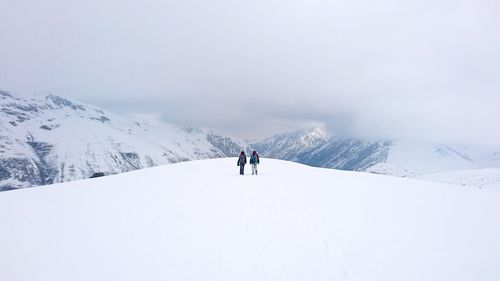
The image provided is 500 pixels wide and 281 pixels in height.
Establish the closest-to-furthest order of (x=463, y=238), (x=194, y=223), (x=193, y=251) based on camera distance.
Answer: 1. (x=193, y=251)
2. (x=463, y=238)
3. (x=194, y=223)

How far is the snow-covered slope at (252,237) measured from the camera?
916 cm

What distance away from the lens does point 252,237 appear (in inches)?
461

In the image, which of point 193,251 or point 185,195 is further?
point 185,195

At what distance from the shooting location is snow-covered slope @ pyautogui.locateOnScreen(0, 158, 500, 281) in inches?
360

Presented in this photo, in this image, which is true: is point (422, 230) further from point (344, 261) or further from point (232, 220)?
point (232, 220)

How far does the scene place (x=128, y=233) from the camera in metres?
12.5

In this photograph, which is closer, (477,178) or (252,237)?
(252,237)

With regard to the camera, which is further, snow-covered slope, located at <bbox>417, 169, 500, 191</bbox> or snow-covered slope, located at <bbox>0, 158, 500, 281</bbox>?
snow-covered slope, located at <bbox>417, 169, 500, 191</bbox>

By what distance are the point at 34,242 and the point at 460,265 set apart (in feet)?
49.1

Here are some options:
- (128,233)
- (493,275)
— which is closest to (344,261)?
(493,275)

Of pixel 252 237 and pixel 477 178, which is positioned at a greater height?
pixel 252 237

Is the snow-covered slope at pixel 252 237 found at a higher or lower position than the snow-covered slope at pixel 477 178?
higher

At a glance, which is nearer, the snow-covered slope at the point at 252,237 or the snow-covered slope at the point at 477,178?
the snow-covered slope at the point at 252,237

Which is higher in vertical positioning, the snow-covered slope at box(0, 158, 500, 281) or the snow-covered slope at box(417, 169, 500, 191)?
the snow-covered slope at box(0, 158, 500, 281)
